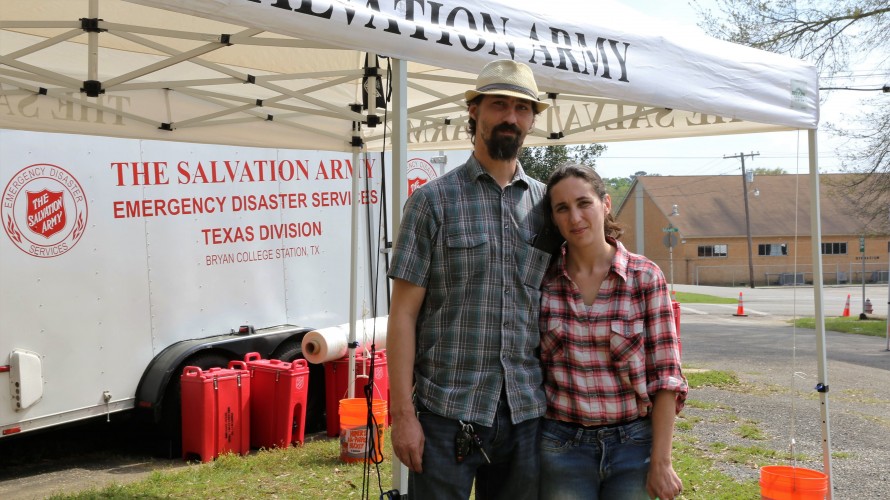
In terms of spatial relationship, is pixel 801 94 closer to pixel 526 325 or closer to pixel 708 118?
pixel 708 118

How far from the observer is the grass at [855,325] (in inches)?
735

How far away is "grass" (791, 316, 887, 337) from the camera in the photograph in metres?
18.7

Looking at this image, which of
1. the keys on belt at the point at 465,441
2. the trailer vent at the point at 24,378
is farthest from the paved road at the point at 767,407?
the keys on belt at the point at 465,441

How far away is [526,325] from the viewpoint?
2.48 m

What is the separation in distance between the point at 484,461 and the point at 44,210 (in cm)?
483

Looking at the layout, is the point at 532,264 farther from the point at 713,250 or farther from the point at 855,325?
the point at 713,250

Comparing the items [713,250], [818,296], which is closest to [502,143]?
[818,296]

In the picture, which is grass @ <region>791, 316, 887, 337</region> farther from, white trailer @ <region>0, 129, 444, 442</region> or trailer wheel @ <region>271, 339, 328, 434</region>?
white trailer @ <region>0, 129, 444, 442</region>

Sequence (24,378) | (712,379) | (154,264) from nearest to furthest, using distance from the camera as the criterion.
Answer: (24,378) → (154,264) → (712,379)

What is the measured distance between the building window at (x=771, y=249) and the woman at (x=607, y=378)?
54959mm

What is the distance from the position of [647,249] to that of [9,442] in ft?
181

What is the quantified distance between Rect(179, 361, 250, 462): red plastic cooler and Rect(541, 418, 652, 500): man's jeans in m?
4.43

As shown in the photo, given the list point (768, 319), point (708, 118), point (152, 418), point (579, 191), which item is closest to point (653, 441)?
point (579, 191)

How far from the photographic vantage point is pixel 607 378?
2465mm
